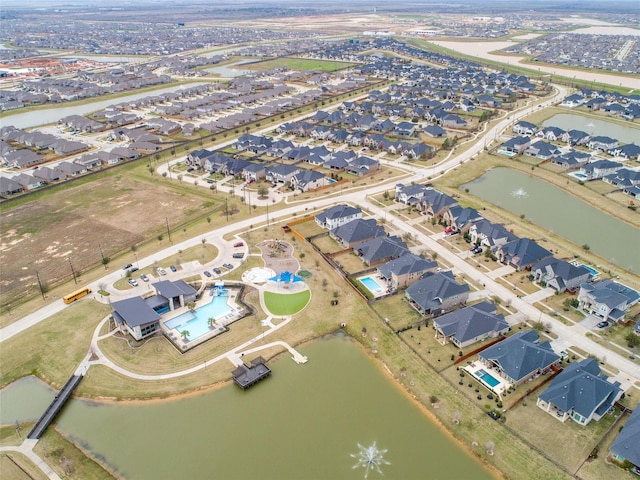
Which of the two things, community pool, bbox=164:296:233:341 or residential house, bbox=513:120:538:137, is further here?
residential house, bbox=513:120:538:137

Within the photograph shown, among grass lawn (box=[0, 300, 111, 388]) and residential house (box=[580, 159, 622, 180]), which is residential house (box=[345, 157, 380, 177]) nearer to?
residential house (box=[580, 159, 622, 180])

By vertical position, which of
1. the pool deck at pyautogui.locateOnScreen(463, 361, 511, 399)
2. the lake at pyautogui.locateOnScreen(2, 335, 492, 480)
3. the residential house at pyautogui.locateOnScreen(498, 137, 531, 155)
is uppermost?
the pool deck at pyautogui.locateOnScreen(463, 361, 511, 399)

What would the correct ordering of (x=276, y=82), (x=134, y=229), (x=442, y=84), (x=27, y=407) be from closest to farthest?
(x=27, y=407) → (x=134, y=229) → (x=442, y=84) → (x=276, y=82)

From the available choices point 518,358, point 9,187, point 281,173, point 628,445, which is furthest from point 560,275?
point 9,187

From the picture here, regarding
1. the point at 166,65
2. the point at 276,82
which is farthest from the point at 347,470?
the point at 166,65

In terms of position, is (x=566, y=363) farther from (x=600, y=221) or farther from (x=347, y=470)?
(x=600, y=221)

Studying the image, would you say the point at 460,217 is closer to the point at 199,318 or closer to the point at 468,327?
the point at 468,327

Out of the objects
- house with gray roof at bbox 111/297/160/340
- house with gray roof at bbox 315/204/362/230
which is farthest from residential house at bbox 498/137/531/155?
house with gray roof at bbox 111/297/160/340

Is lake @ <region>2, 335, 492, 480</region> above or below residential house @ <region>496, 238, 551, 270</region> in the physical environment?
below
